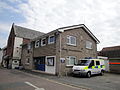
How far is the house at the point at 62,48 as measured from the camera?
1560 cm

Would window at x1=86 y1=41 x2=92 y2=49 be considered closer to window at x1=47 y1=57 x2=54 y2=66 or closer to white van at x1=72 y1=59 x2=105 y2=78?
white van at x1=72 y1=59 x2=105 y2=78

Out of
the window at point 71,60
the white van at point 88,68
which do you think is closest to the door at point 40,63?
the window at point 71,60

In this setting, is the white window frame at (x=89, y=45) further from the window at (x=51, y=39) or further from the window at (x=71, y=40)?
the window at (x=51, y=39)

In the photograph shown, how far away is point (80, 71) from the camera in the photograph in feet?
44.3

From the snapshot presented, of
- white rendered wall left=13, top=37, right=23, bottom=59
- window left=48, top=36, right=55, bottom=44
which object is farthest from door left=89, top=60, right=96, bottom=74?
white rendered wall left=13, top=37, right=23, bottom=59

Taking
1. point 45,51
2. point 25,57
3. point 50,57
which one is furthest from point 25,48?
point 50,57

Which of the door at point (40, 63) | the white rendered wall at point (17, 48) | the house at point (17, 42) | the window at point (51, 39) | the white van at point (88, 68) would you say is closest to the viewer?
the white van at point (88, 68)

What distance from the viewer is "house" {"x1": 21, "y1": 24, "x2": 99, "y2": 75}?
614 inches

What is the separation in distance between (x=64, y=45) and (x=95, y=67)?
502 cm

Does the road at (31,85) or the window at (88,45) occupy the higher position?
the window at (88,45)

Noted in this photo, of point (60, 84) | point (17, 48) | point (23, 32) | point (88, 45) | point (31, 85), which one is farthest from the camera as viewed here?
point (23, 32)

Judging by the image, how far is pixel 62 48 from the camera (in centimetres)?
1572

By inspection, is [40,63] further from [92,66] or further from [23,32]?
[23,32]

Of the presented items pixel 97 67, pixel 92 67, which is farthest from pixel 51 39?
pixel 97 67
